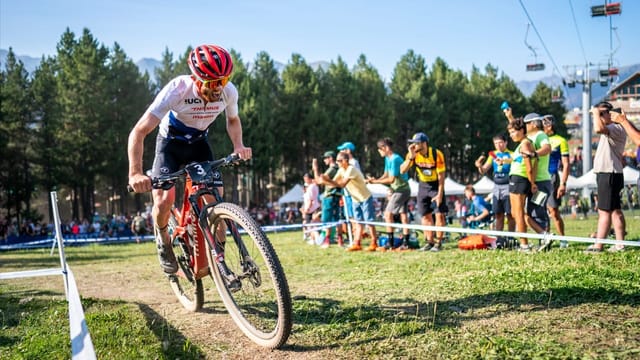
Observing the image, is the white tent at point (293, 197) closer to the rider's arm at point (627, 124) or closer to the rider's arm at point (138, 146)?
the rider's arm at point (627, 124)

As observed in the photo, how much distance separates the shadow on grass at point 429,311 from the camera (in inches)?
165

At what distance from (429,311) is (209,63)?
9.88ft

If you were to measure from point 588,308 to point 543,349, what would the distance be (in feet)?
3.58

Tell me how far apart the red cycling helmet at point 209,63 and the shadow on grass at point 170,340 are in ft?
7.67

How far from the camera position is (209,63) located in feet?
15.0

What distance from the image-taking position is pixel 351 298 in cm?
550

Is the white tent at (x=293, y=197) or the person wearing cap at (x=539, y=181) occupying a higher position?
the person wearing cap at (x=539, y=181)

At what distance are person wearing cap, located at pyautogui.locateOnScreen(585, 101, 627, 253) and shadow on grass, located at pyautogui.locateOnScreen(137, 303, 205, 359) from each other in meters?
5.89

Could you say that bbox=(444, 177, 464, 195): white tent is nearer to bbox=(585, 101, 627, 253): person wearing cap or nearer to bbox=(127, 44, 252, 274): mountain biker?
bbox=(585, 101, 627, 253): person wearing cap

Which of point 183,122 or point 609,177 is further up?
point 183,122

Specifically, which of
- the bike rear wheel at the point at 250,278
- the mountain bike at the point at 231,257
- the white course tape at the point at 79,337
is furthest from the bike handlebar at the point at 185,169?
the white course tape at the point at 79,337

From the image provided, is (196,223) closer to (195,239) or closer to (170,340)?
(195,239)

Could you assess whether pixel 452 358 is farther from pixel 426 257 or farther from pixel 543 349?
pixel 426 257

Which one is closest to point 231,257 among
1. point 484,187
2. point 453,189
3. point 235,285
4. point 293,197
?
point 235,285
